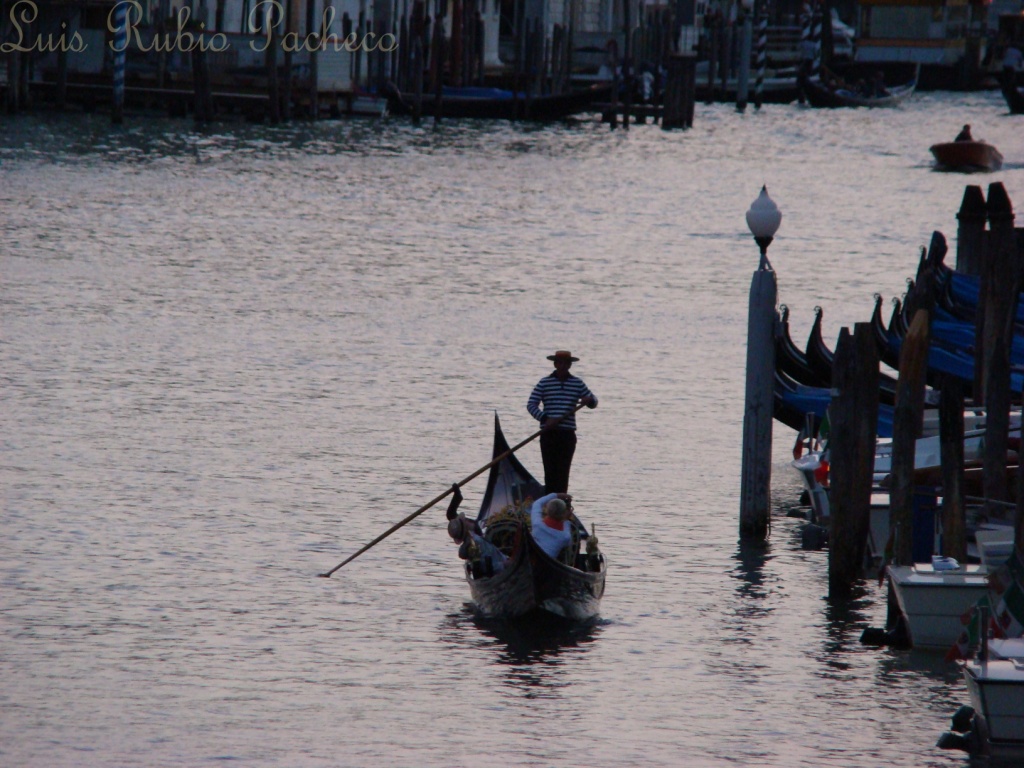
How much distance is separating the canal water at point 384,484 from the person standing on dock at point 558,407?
0.74 m

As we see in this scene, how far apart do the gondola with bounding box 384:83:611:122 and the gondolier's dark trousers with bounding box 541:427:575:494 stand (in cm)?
4011

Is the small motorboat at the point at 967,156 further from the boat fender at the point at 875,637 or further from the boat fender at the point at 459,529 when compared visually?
the boat fender at the point at 875,637

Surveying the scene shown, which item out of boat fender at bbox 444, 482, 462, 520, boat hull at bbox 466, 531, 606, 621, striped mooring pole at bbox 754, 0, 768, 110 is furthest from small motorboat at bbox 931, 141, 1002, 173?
boat hull at bbox 466, 531, 606, 621

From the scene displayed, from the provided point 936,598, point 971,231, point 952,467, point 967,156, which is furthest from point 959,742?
point 967,156

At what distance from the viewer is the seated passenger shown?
1145cm

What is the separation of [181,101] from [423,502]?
3549 cm

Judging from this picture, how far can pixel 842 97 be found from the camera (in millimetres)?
67625

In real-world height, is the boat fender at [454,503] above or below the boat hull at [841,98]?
below

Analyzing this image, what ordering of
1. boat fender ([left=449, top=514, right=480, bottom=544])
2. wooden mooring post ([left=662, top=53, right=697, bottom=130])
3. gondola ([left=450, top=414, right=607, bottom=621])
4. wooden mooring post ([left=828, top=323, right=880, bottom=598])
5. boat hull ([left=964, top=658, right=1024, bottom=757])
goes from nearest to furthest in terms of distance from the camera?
1. boat hull ([left=964, top=658, right=1024, bottom=757])
2. gondola ([left=450, top=414, right=607, bottom=621])
3. wooden mooring post ([left=828, top=323, right=880, bottom=598])
4. boat fender ([left=449, top=514, right=480, bottom=544])
5. wooden mooring post ([left=662, top=53, right=697, bottom=130])

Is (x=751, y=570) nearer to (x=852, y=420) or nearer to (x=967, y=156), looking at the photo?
(x=852, y=420)

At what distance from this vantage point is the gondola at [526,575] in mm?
11234

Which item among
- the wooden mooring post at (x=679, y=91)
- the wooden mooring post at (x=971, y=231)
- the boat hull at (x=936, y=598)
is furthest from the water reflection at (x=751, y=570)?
the wooden mooring post at (x=679, y=91)

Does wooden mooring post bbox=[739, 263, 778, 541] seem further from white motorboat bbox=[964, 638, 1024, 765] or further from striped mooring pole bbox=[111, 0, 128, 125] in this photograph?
striped mooring pole bbox=[111, 0, 128, 125]

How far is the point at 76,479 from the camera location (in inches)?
576
